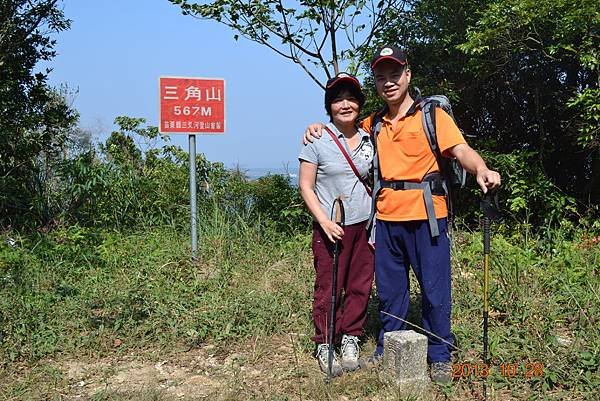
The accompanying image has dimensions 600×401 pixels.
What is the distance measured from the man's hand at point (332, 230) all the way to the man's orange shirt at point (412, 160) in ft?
0.90

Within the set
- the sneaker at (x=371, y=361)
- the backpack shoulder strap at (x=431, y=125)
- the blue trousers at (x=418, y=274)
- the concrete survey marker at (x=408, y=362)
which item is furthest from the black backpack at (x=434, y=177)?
the sneaker at (x=371, y=361)

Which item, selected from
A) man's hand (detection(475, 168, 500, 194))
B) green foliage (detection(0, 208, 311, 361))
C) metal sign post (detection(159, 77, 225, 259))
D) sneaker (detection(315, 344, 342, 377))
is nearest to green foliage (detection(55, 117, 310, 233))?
green foliage (detection(0, 208, 311, 361))

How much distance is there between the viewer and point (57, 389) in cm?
339

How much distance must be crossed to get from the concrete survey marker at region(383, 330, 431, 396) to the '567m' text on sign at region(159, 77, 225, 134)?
9.88 ft

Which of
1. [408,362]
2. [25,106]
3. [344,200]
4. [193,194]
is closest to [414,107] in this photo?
[344,200]

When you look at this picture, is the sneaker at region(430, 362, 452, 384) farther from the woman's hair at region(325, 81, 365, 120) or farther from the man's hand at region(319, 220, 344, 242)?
the woman's hair at region(325, 81, 365, 120)

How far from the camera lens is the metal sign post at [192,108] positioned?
17.3 ft

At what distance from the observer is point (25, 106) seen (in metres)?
7.48

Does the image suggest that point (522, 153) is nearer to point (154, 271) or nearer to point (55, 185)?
point (154, 271)

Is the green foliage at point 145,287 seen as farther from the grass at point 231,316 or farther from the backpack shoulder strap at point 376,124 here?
the backpack shoulder strap at point 376,124

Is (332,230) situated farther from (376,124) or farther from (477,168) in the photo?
(477,168)

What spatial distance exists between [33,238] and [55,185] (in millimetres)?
1162

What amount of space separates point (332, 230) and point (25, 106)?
579cm

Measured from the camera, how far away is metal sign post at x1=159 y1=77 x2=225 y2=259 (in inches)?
207
